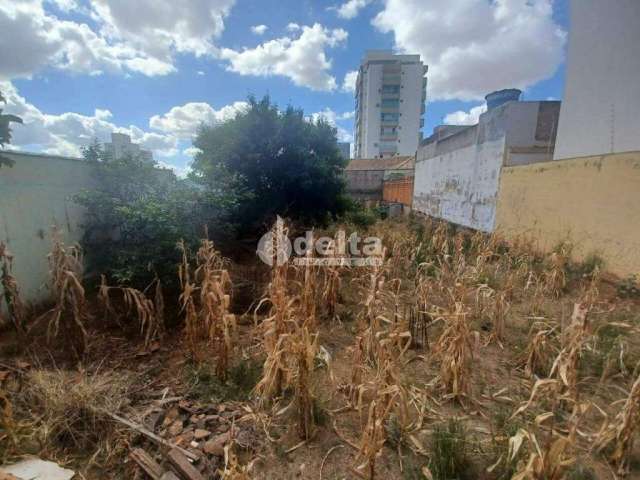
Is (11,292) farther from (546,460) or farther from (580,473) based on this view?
(580,473)

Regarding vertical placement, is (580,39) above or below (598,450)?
above

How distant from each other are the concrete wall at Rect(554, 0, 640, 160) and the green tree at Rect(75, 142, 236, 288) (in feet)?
22.0

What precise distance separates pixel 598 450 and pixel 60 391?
312 centimetres

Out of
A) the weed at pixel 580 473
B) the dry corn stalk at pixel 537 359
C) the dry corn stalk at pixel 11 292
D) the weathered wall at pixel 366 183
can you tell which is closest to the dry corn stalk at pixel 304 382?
the weed at pixel 580 473

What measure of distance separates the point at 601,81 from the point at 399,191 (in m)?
10.7

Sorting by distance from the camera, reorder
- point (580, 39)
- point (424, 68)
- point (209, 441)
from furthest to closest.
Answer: point (424, 68), point (580, 39), point (209, 441)

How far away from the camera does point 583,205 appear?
14.8 ft

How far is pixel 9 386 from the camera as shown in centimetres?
195

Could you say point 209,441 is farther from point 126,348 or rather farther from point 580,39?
point 580,39

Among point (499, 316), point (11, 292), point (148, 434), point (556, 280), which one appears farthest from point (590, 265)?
point (11, 292)

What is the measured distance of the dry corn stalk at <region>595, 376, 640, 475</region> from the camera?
1.35 meters

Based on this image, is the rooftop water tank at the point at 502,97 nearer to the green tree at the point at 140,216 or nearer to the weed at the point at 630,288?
the weed at the point at 630,288

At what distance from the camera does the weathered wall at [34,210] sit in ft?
9.98

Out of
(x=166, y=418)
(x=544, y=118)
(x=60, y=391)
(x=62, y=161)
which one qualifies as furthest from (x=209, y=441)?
(x=544, y=118)
